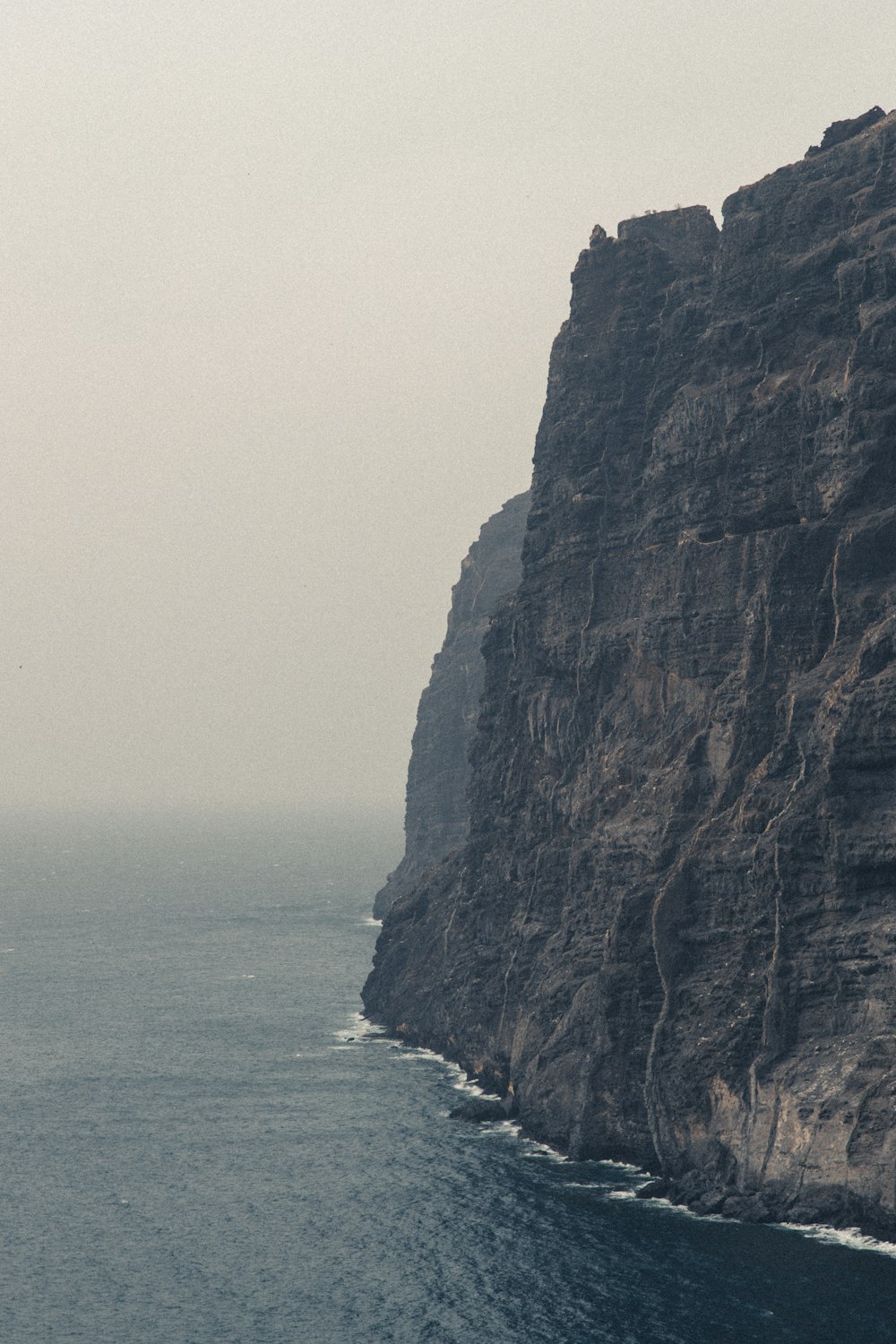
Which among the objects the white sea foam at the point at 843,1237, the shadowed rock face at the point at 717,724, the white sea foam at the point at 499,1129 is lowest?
the white sea foam at the point at 499,1129

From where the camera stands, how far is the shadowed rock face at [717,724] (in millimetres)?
89500

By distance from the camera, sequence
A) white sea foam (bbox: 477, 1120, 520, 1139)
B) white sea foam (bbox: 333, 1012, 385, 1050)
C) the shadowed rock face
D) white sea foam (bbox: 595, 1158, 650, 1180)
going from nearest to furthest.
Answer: the shadowed rock face < white sea foam (bbox: 595, 1158, 650, 1180) < white sea foam (bbox: 477, 1120, 520, 1139) < white sea foam (bbox: 333, 1012, 385, 1050)

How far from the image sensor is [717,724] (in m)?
102

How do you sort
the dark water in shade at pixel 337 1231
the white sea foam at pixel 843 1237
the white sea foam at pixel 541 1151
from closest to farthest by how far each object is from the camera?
the dark water in shade at pixel 337 1231
the white sea foam at pixel 843 1237
the white sea foam at pixel 541 1151

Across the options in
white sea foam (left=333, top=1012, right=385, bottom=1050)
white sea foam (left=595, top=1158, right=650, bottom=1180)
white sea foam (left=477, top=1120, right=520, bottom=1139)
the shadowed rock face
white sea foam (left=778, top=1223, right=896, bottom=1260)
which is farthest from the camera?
white sea foam (left=333, top=1012, right=385, bottom=1050)

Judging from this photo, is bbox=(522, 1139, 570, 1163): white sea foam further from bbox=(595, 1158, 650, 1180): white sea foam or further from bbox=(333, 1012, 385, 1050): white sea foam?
bbox=(333, 1012, 385, 1050): white sea foam

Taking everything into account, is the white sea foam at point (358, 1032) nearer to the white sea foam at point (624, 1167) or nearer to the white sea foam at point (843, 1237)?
the white sea foam at point (624, 1167)

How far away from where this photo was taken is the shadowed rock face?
89.5 m

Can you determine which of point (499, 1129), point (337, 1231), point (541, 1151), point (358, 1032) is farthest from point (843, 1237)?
point (358, 1032)

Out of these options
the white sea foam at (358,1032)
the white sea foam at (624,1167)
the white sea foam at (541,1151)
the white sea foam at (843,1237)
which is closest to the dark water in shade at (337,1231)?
the white sea foam at (541,1151)

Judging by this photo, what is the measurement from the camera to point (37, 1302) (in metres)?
80.8

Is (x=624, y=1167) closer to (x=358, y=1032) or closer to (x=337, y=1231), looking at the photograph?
(x=337, y=1231)

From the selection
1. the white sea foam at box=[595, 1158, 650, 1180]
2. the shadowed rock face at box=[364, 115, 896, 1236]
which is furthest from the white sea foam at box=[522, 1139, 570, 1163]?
the white sea foam at box=[595, 1158, 650, 1180]

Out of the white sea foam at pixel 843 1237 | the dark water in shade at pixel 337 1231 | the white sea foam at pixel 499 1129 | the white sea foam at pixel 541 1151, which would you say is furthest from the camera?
the white sea foam at pixel 499 1129
